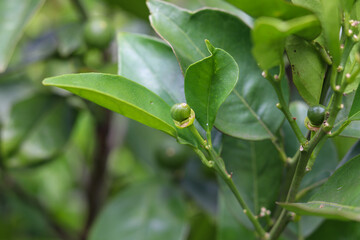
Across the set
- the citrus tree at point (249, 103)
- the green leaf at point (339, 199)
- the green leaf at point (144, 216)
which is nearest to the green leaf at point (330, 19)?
the citrus tree at point (249, 103)

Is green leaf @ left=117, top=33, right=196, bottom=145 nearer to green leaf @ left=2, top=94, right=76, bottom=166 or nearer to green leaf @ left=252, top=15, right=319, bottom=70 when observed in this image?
green leaf @ left=252, top=15, right=319, bottom=70

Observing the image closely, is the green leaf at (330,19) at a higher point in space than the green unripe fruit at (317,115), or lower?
higher

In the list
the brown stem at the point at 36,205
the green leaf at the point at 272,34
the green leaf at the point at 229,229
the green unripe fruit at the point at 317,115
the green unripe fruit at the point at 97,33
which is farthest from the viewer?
the brown stem at the point at 36,205

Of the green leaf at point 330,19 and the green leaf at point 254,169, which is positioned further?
the green leaf at point 254,169

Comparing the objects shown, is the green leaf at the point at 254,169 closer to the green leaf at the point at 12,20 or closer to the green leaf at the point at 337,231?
the green leaf at the point at 337,231

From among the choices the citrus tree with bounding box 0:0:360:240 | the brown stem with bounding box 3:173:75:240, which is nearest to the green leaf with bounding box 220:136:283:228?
the citrus tree with bounding box 0:0:360:240

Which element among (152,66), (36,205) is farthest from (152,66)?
(36,205)

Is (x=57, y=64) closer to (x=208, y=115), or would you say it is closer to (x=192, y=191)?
(x=192, y=191)
